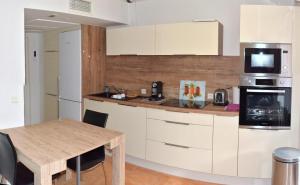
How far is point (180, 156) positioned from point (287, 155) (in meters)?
1.18

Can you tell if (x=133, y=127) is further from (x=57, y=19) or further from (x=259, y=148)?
(x=57, y=19)

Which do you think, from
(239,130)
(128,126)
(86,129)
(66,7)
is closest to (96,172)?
(128,126)

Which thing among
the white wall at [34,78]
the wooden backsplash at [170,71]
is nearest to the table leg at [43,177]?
the wooden backsplash at [170,71]

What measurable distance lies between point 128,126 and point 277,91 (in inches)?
74.4

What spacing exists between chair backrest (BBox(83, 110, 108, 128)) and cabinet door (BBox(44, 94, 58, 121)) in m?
1.93

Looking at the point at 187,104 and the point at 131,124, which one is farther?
the point at 131,124

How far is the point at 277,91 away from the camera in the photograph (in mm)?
2828

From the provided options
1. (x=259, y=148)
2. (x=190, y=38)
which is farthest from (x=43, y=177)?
(x=190, y=38)

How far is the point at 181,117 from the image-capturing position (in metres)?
3.12

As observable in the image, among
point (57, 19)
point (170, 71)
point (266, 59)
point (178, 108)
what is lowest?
point (178, 108)

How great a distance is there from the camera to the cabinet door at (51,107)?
15.4ft

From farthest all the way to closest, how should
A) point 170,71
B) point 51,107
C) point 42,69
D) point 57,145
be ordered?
point 42,69
point 51,107
point 170,71
point 57,145

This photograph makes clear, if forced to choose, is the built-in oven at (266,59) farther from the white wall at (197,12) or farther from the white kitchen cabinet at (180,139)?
the white kitchen cabinet at (180,139)

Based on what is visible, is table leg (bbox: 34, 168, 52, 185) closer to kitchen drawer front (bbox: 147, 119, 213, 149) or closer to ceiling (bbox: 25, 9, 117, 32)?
kitchen drawer front (bbox: 147, 119, 213, 149)
